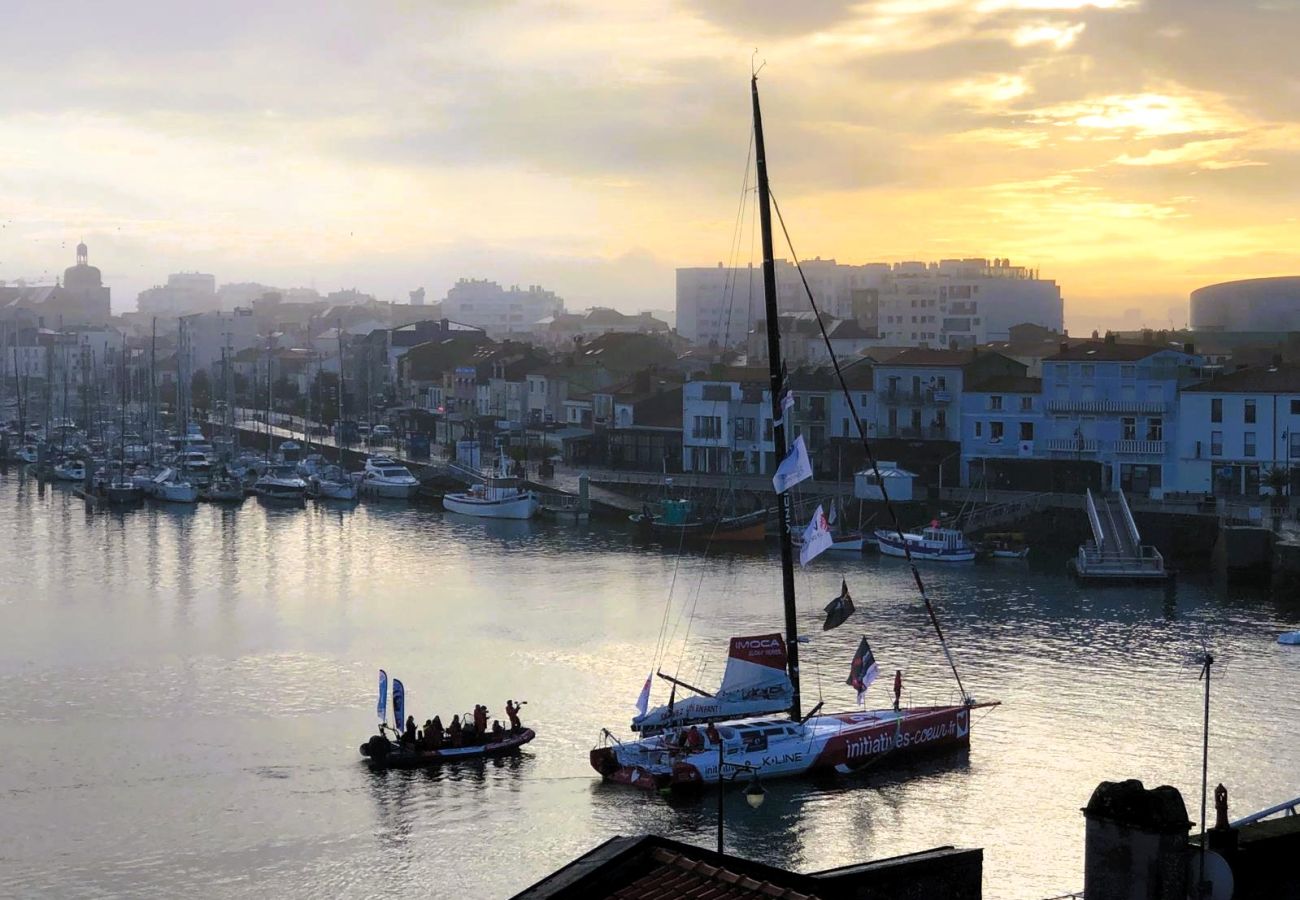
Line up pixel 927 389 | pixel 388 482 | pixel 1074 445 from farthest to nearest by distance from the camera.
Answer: pixel 388 482, pixel 927 389, pixel 1074 445

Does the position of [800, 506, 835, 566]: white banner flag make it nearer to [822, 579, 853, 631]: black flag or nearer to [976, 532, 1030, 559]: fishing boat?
[822, 579, 853, 631]: black flag

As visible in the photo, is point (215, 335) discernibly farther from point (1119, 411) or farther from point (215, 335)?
point (1119, 411)

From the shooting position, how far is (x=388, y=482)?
56.7 m

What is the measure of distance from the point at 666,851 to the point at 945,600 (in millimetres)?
27862

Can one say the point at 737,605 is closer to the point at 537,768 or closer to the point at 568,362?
the point at 537,768

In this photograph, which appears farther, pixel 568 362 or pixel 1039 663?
pixel 568 362

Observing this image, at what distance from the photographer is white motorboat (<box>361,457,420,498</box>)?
5659cm

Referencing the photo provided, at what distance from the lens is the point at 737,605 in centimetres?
3556

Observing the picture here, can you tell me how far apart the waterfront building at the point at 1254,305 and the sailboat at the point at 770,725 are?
90.1 metres

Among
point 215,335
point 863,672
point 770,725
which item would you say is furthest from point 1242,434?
point 215,335

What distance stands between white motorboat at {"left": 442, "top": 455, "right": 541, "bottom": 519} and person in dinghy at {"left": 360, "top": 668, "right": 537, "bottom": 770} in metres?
26.9

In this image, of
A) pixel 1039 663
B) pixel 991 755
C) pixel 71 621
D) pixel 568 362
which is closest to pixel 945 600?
pixel 1039 663

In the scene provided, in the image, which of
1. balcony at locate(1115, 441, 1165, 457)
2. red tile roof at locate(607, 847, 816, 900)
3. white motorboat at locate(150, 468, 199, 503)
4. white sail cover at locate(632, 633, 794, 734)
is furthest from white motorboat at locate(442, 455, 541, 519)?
red tile roof at locate(607, 847, 816, 900)

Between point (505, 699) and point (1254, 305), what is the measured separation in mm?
97632
